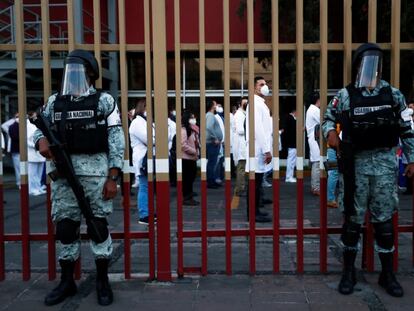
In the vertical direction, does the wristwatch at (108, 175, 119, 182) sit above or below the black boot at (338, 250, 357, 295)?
above

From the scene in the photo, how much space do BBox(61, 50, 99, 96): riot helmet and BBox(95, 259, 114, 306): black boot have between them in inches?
58.5

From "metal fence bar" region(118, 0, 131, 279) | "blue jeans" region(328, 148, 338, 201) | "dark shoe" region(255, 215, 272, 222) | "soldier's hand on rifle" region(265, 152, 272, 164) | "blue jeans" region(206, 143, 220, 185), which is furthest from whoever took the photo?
"blue jeans" region(206, 143, 220, 185)

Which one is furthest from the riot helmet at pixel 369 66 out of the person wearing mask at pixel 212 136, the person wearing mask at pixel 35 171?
the person wearing mask at pixel 35 171

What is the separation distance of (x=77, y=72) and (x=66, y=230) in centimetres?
136

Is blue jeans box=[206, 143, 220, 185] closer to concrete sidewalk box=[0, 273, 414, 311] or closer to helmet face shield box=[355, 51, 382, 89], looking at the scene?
concrete sidewalk box=[0, 273, 414, 311]

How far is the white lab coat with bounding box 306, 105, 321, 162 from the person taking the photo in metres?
9.38

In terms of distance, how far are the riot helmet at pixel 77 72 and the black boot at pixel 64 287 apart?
1500 millimetres

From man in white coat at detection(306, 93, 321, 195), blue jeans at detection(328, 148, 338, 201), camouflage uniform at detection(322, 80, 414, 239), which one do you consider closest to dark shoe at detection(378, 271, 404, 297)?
camouflage uniform at detection(322, 80, 414, 239)

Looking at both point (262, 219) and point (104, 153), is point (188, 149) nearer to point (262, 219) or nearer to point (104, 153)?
point (262, 219)

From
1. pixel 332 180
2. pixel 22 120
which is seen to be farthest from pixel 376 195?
pixel 332 180

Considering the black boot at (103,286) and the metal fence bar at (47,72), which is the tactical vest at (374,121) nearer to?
the black boot at (103,286)

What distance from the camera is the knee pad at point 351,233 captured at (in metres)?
4.46

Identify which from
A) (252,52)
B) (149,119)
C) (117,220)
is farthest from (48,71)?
(117,220)

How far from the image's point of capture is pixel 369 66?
174 inches
